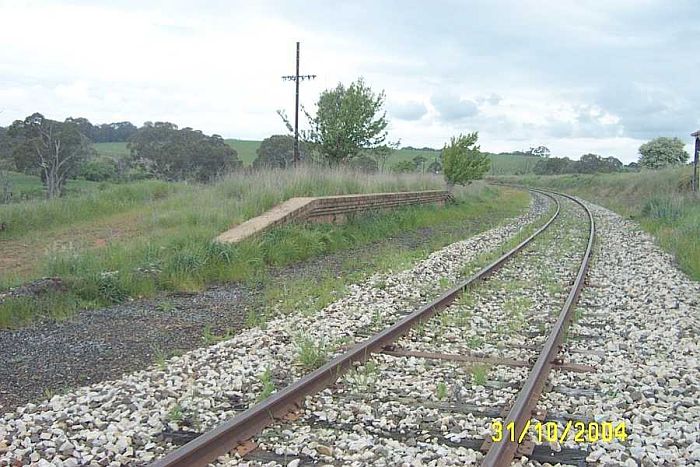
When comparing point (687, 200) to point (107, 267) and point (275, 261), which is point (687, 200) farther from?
point (107, 267)

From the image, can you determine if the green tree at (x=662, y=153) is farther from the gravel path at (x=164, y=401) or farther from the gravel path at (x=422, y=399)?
the gravel path at (x=164, y=401)

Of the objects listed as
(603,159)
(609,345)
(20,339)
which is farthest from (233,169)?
(603,159)

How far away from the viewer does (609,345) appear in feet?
22.4

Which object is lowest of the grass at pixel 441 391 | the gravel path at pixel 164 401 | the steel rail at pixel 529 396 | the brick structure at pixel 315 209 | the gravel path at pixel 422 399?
the gravel path at pixel 164 401

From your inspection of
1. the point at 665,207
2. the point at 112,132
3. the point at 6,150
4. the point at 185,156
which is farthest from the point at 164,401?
the point at 112,132

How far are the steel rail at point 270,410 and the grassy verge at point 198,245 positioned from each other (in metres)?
3.94

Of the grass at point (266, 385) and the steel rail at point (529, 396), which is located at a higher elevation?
the steel rail at point (529, 396)

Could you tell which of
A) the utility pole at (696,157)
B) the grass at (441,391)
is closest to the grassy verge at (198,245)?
the grass at (441,391)

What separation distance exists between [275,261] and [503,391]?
7379mm

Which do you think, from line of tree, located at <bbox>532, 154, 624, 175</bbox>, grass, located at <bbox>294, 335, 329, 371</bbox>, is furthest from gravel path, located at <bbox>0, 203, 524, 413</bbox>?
line of tree, located at <bbox>532, 154, 624, 175</bbox>

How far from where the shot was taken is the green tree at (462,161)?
102 ft

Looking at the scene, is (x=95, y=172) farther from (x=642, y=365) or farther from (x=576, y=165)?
(x=576, y=165)

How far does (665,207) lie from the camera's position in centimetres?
2411

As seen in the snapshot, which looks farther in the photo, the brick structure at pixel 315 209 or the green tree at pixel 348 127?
the green tree at pixel 348 127
